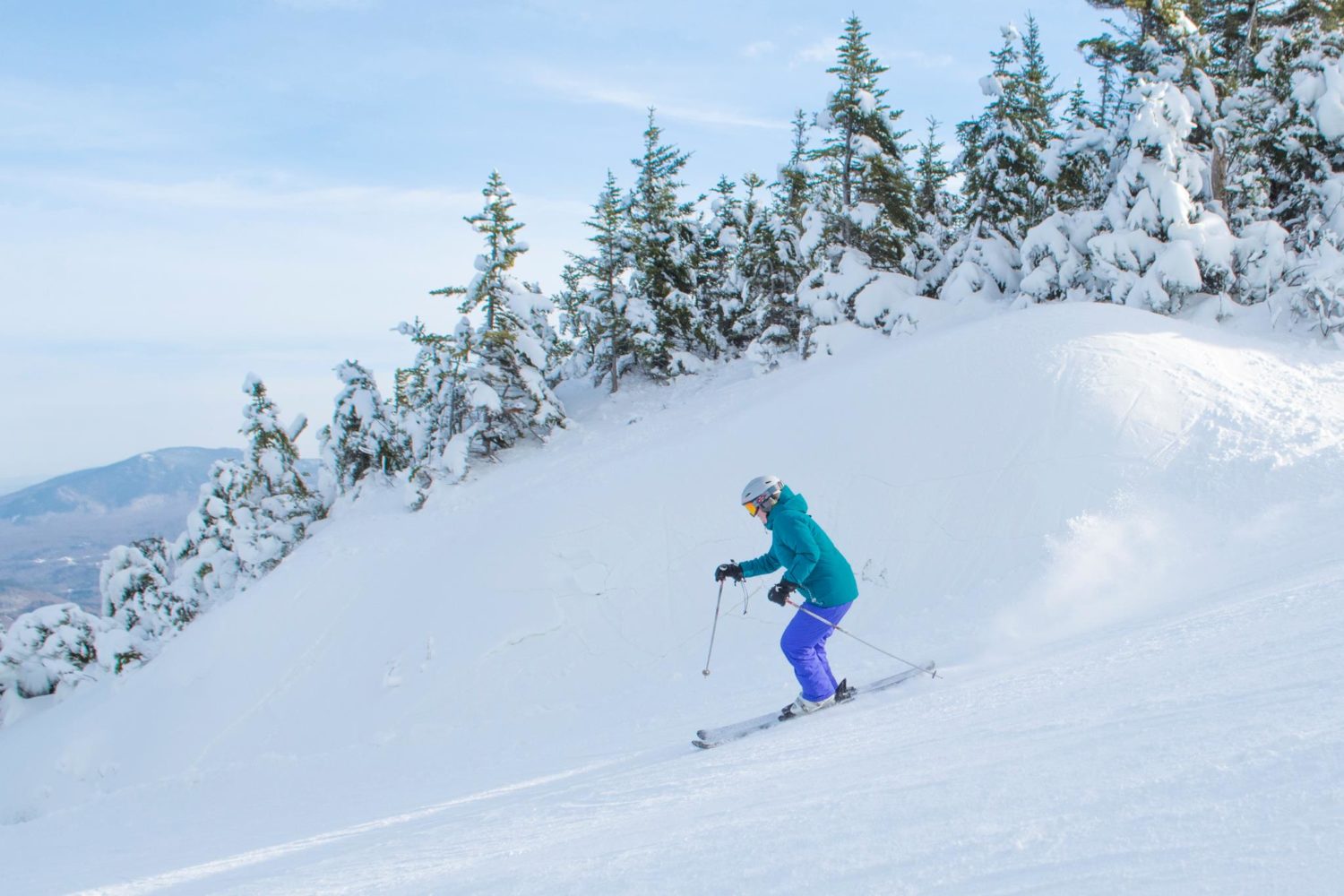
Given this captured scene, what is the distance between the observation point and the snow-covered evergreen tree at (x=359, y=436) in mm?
22703

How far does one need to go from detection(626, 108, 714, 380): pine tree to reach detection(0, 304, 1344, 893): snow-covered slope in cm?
581

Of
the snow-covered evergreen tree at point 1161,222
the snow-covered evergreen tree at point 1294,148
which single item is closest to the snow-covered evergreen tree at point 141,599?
the snow-covered evergreen tree at point 1161,222

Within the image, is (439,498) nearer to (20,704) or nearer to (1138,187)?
(20,704)

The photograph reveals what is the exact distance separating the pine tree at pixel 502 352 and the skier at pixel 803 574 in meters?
15.0

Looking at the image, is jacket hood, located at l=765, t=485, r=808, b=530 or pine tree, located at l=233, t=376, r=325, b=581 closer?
jacket hood, located at l=765, t=485, r=808, b=530

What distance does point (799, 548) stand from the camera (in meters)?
6.73

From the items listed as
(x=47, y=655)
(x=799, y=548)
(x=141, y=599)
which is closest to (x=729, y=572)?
(x=799, y=548)

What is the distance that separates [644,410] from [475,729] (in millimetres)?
14865

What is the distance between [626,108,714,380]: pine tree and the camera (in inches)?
1032

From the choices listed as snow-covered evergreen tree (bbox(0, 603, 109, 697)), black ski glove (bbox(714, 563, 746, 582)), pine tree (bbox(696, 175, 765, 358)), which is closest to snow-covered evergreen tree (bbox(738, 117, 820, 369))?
pine tree (bbox(696, 175, 765, 358))

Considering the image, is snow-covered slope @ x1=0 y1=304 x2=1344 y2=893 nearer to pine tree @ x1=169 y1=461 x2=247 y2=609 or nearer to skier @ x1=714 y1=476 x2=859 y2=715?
skier @ x1=714 y1=476 x2=859 y2=715

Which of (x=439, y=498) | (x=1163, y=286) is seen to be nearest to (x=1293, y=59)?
(x=1163, y=286)

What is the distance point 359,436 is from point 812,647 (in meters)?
18.8

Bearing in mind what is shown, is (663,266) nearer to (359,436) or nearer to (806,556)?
(359,436)
